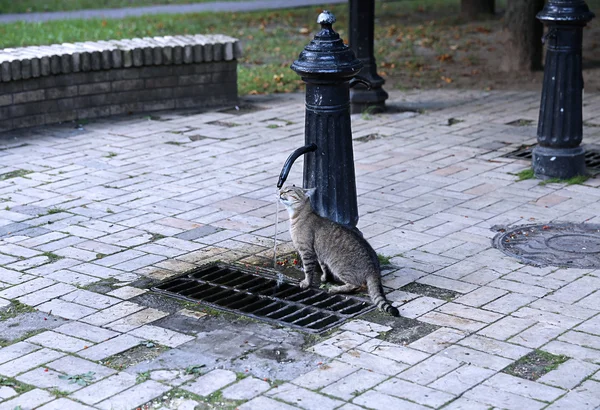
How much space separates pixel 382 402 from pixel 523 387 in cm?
71

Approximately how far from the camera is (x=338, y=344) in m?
5.16

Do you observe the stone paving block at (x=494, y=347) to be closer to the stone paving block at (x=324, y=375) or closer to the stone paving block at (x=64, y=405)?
the stone paving block at (x=324, y=375)

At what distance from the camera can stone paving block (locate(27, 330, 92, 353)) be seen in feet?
16.9

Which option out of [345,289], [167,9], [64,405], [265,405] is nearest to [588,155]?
[345,289]

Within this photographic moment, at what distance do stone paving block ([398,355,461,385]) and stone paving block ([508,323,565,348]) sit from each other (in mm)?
463

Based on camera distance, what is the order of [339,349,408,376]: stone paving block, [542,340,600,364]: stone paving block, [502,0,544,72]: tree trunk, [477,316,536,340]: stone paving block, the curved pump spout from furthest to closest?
[502,0,544,72]: tree trunk < the curved pump spout < [477,316,536,340]: stone paving block < [542,340,600,364]: stone paving block < [339,349,408,376]: stone paving block

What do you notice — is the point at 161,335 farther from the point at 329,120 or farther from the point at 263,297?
the point at 329,120

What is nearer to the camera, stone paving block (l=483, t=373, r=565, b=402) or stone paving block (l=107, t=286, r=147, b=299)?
stone paving block (l=483, t=373, r=565, b=402)

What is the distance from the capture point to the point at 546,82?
844 cm

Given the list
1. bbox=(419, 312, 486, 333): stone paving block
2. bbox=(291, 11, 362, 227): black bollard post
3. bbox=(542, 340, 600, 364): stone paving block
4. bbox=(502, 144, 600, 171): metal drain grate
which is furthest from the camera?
bbox=(502, 144, 600, 171): metal drain grate

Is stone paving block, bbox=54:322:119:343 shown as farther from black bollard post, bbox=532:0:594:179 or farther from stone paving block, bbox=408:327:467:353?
black bollard post, bbox=532:0:594:179

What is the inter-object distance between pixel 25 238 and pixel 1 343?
6.38 feet

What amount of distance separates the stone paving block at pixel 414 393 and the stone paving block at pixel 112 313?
5.68ft

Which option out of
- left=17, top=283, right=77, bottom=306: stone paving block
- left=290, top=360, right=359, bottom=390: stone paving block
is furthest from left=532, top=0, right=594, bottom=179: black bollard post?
left=17, top=283, right=77, bottom=306: stone paving block
